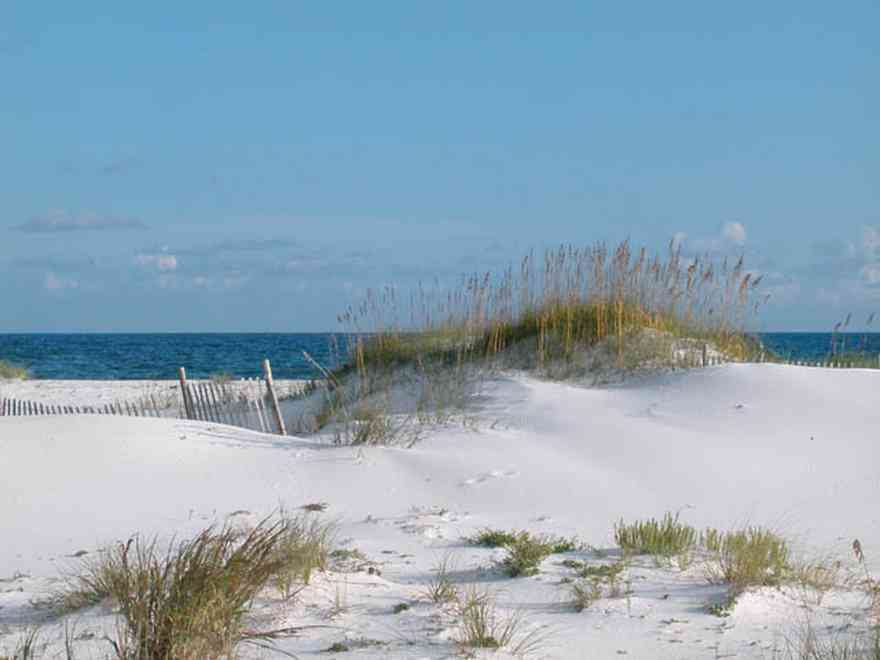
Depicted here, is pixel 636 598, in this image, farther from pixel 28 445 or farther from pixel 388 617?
pixel 28 445

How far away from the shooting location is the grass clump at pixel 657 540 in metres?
6.22

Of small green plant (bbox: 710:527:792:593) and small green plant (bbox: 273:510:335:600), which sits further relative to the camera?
small green plant (bbox: 710:527:792:593)

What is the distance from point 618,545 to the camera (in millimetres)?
6695

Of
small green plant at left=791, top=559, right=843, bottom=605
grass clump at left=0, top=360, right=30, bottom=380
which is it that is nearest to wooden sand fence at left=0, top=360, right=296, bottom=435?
small green plant at left=791, top=559, right=843, bottom=605

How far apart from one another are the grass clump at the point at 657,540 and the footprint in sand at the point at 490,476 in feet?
8.06

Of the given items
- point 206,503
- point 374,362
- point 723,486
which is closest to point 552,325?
point 374,362

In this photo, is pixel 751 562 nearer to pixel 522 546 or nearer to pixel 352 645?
pixel 522 546

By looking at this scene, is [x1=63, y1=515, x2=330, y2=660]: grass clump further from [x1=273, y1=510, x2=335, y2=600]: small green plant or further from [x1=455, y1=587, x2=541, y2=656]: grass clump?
[x1=455, y1=587, x2=541, y2=656]: grass clump

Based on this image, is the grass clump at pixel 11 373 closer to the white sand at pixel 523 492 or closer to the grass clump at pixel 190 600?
the white sand at pixel 523 492

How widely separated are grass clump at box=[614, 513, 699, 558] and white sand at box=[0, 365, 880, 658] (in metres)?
0.27

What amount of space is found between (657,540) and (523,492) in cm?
242

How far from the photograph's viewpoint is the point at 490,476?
29.5ft

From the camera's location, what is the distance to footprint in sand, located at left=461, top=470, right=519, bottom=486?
8812mm

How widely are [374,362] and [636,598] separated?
9228 millimetres
